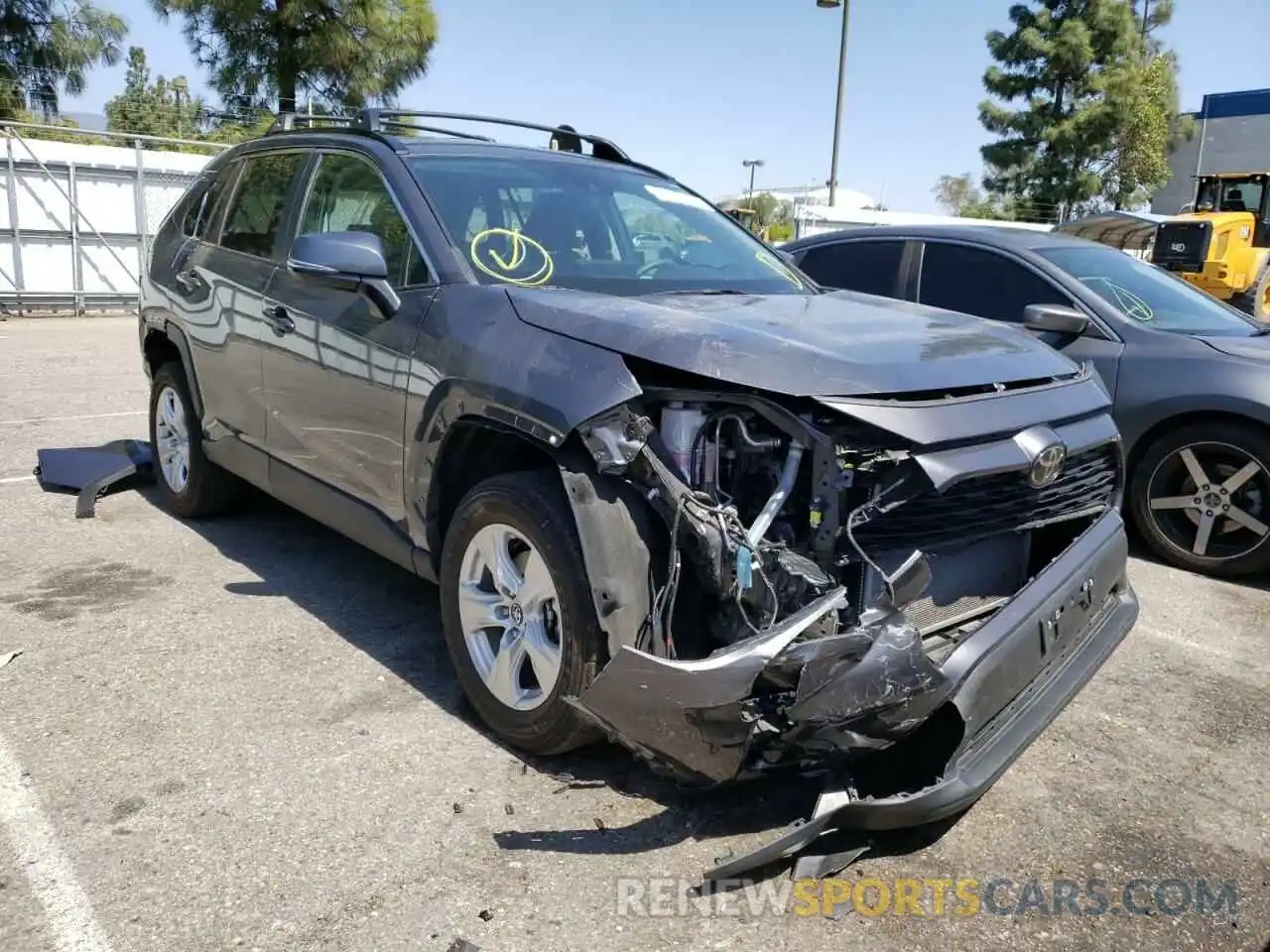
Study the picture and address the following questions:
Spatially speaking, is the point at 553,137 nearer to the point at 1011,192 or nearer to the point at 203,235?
the point at 203,235

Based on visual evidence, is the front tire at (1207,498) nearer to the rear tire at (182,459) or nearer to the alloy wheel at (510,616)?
the alloy wheel at (510,616)

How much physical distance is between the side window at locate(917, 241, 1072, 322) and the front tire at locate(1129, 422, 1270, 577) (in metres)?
1.04

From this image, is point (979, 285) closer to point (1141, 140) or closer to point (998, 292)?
point (998, 292)

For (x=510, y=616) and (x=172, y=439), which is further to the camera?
(x=172, y=439)

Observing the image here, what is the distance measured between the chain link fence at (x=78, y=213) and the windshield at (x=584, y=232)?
12809mm

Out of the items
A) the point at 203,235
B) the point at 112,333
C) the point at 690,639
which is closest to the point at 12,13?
the point at 112,333

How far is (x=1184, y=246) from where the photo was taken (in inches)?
619

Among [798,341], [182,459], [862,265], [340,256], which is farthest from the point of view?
[862,265]

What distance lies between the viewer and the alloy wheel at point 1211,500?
5055 millimetres

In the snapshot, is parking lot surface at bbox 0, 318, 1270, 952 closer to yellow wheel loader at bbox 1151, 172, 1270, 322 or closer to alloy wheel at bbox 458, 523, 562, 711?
alloy wheel at bbox 458, 523, 562, 711

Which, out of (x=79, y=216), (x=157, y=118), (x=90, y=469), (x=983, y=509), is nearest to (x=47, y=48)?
(x=157, y=118)

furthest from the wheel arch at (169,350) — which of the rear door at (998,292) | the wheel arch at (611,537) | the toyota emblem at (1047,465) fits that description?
the rear door at (998,292)

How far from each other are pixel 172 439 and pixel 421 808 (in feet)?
11.5

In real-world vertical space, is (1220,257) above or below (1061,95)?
below
